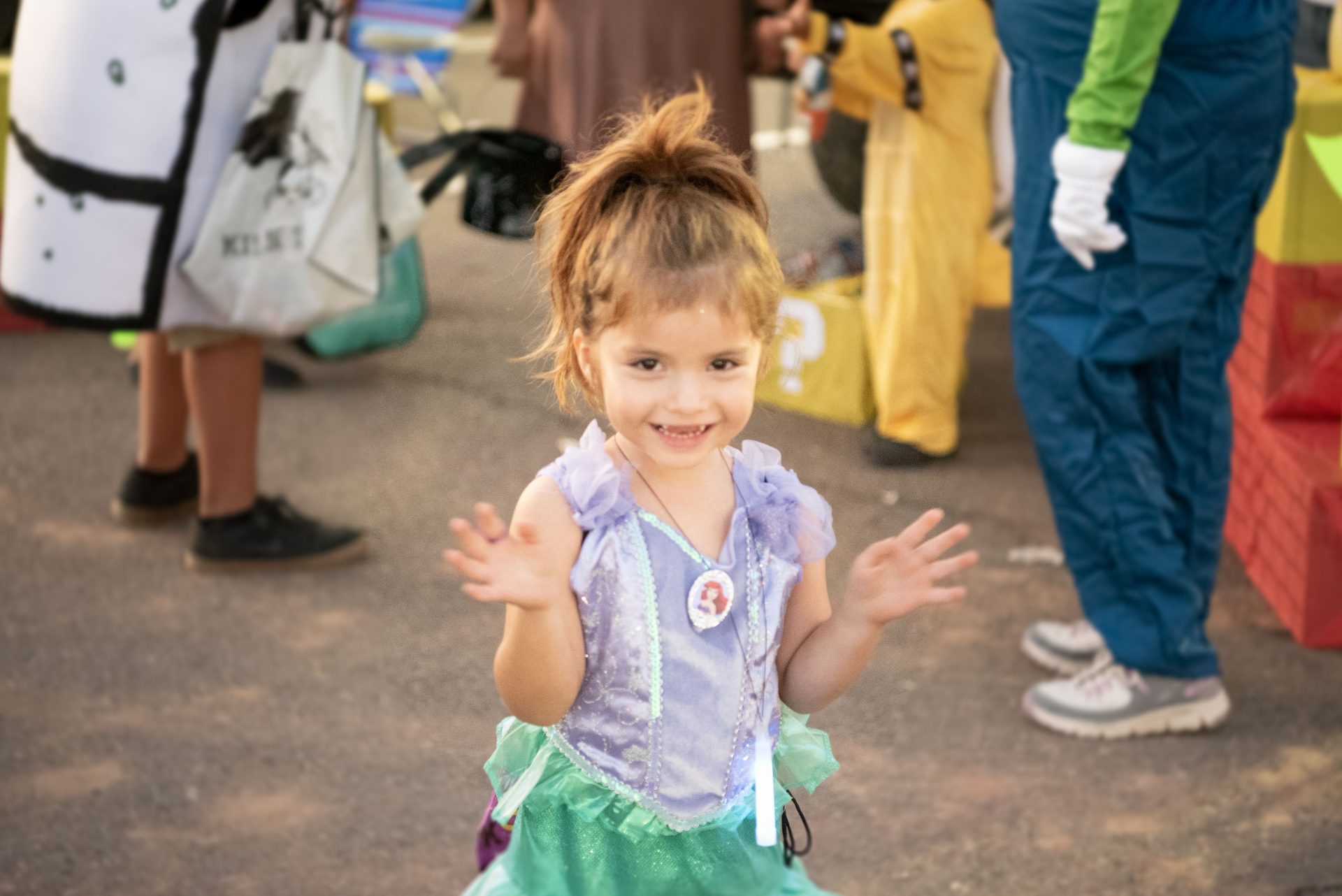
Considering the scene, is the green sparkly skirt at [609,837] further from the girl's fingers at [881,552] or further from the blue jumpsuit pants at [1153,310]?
the blue jumpsuit pants at [1153,310]

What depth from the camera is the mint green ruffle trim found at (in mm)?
1767

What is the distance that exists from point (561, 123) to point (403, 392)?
106 cm

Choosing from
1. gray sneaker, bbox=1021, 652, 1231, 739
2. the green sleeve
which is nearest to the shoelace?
gray sneaker, bbox=1021, 652, 1231, 739

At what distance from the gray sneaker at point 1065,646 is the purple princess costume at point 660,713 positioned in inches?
62.7

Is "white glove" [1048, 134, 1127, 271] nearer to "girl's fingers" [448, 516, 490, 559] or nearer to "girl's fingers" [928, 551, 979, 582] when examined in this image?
"girl's fingers" [928, 551, 979, 582]

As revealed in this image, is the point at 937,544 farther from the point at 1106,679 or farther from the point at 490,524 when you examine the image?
the point at 1106,679

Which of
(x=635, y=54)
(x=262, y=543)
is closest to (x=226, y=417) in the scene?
(x=262, y=543)

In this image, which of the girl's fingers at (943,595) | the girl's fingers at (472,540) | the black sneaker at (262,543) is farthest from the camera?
the black sneaker at (262,543)

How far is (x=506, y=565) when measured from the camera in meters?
1.56

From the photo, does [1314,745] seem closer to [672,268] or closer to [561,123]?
[672,268]

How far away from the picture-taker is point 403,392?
501cm

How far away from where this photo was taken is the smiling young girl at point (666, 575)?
5.37ft

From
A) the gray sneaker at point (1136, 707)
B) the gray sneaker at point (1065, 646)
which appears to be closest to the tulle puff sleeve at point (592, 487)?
the gray sneaker at point (1136, 707)

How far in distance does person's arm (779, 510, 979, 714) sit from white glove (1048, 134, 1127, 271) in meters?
1.18
